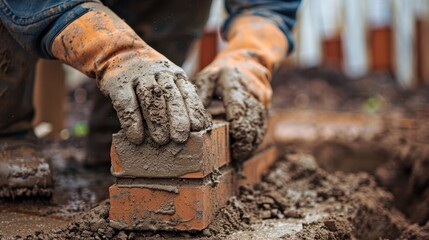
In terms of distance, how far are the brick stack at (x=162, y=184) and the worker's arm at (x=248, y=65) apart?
43 cm

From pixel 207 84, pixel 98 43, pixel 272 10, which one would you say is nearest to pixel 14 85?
pixel 98 43

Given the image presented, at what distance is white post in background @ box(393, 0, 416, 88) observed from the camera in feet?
31.7

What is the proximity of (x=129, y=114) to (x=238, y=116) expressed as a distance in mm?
626

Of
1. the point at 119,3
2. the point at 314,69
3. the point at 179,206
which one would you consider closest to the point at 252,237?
the point at 179,206

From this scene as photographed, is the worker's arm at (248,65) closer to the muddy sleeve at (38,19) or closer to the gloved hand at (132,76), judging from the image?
the gloved hand at (132,76)

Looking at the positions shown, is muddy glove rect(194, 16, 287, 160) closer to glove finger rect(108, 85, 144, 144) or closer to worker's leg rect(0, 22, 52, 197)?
glove finger rect(108, 85, 144, 144)

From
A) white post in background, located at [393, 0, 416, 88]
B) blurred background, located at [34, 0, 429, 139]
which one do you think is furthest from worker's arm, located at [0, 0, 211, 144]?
white post in background, located at [393, 0, 416, 88]

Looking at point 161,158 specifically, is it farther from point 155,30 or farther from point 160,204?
point 155,30

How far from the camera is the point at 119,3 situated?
3191 mm

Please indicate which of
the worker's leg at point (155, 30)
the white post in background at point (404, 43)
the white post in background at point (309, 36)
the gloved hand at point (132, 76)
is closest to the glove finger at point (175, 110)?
the gloved hand at point (132, 76)

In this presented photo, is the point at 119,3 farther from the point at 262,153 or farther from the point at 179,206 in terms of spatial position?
the point at 179,206

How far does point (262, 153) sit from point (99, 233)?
1177 mm

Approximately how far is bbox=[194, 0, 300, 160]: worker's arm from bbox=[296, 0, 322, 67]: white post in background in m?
6.94

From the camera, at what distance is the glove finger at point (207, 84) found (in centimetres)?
272
